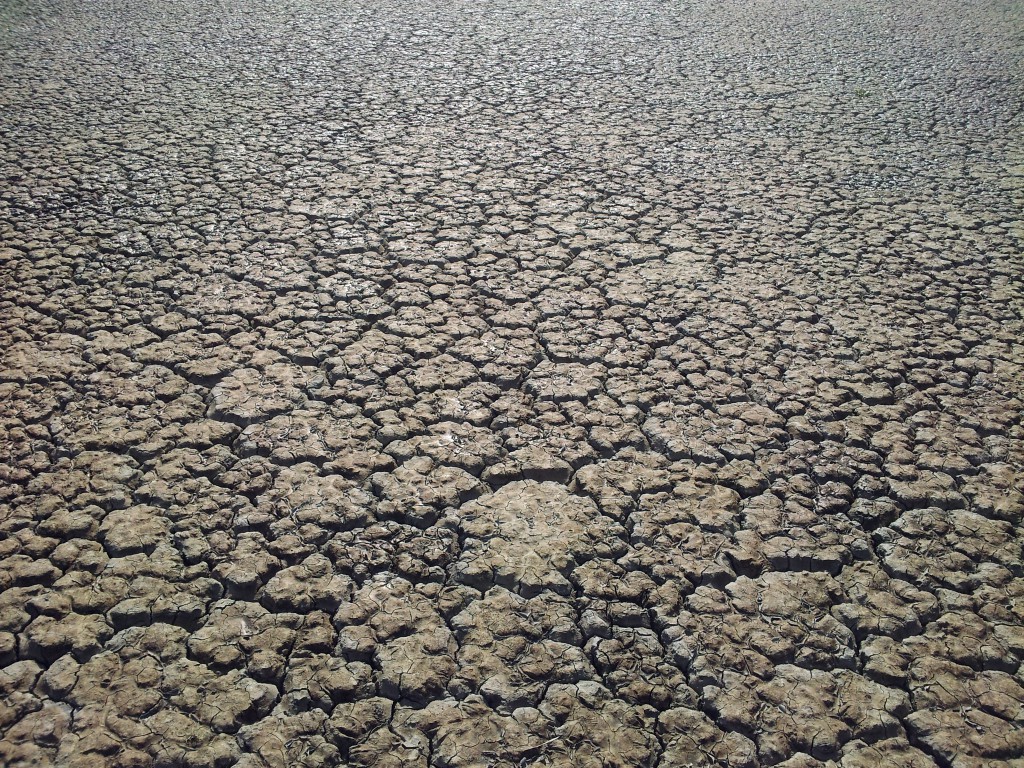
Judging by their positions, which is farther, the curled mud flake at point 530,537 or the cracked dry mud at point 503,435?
the curled mud flake at point 530,537

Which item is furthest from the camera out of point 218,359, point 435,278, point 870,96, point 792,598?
point 870,96

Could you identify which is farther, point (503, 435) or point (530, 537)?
point (503, 435)

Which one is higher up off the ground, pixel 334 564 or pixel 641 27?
pixel 641 27

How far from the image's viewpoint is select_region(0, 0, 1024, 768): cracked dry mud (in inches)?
52.1

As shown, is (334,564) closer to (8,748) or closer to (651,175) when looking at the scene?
(8,748)

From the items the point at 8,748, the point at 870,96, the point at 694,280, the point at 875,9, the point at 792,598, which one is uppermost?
the point at 875,9

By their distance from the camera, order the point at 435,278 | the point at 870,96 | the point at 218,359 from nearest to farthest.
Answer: the point at 218,359, the point at 435,278, the point at 870,96

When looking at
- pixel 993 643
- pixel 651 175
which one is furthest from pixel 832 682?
pixel 651 175

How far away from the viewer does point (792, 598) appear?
1.53 metres

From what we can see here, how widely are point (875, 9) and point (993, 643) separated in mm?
6193

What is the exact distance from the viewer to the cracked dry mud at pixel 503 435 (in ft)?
4.34

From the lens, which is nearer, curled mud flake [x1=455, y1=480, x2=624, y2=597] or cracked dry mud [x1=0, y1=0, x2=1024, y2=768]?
cracked dry mud [x1=0, y1=0, x2=1024, y2=768]

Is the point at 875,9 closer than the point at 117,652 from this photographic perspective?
No

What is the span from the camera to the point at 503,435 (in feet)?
6.27
